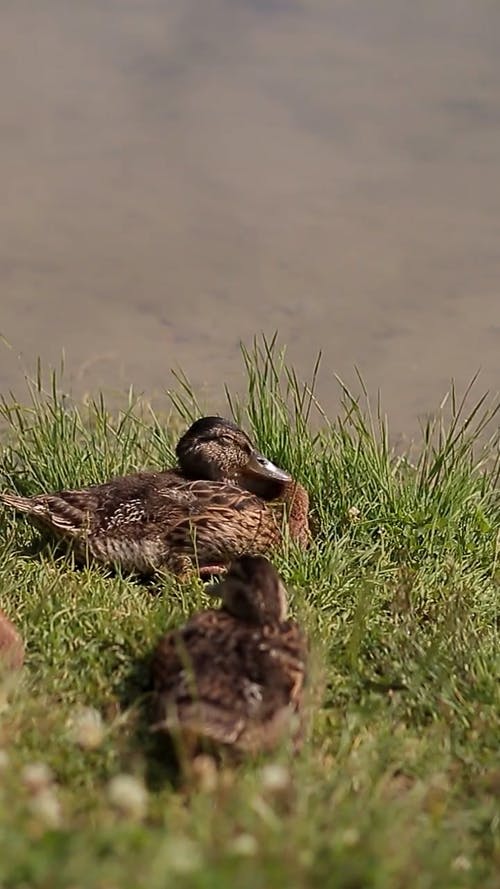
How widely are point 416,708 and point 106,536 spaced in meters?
1.84

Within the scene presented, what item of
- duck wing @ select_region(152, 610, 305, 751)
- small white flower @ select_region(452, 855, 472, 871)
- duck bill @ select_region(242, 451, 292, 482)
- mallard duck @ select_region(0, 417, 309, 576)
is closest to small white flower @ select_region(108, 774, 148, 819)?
duck wing @ select_region(152, 610, 305, 751)

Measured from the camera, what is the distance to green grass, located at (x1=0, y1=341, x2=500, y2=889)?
115 inches

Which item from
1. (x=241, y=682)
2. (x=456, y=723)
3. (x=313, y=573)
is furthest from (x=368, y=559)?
(x=241, y=682)

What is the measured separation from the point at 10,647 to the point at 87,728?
1.04m

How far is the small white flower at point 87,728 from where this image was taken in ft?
11.9

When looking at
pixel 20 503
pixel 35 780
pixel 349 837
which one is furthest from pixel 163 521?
pixel 349 837

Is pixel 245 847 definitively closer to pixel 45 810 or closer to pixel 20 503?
pixel 45 810

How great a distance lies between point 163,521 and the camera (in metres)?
5.91

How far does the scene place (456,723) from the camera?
4512 mm

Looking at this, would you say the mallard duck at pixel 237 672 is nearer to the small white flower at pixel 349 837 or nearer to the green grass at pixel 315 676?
the green grass at pixel 315 676

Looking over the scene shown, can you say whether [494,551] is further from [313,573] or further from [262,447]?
[262,447]

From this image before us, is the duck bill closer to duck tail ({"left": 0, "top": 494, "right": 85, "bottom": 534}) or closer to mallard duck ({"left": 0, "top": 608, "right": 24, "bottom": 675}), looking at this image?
duck tail ({"left": 0, "top": 494, "right": 85, "bottom": 534})

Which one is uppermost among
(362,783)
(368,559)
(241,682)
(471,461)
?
(471,461)

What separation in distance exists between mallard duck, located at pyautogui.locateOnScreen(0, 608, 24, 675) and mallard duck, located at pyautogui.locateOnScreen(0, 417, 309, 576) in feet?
3.71
